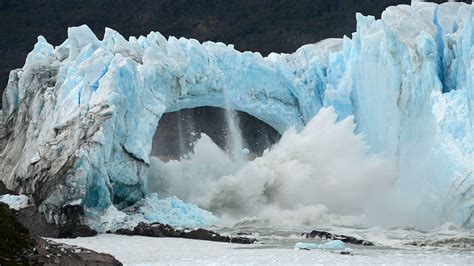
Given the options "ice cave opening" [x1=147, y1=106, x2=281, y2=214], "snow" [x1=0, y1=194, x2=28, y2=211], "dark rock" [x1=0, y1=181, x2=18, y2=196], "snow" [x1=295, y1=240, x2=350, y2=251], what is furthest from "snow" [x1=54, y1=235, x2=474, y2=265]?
"ice cave opening" [x1=147, y1=106, x2=281, y2=214]

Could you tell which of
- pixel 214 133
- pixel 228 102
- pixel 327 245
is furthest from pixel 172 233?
pixel 214 133

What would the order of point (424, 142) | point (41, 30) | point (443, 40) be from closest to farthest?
point (424, 142)
point (443, 40)
point (41, 30)

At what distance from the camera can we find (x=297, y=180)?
2944 cm

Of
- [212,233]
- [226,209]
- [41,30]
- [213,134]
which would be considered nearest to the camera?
[212,233]

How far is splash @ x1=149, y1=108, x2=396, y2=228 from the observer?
28.3 m

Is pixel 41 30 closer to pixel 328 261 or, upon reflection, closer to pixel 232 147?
pixel 232 147

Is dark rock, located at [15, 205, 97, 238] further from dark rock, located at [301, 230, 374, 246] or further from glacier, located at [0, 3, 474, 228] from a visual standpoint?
dark rock, located at [301, 230, 374, 246]

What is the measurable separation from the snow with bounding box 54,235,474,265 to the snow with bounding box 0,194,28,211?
252 centimetres

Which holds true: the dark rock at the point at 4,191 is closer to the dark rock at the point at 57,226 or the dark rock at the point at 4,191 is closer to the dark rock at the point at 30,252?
the dark rock at the point at 57,226

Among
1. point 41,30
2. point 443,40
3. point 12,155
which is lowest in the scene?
point 12,155

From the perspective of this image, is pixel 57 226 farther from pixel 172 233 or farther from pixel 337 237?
pixel 337 237

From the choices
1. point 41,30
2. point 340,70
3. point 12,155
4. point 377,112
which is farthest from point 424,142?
point 41,30

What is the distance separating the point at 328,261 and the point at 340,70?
49.6 feet

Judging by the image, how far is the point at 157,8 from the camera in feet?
230
